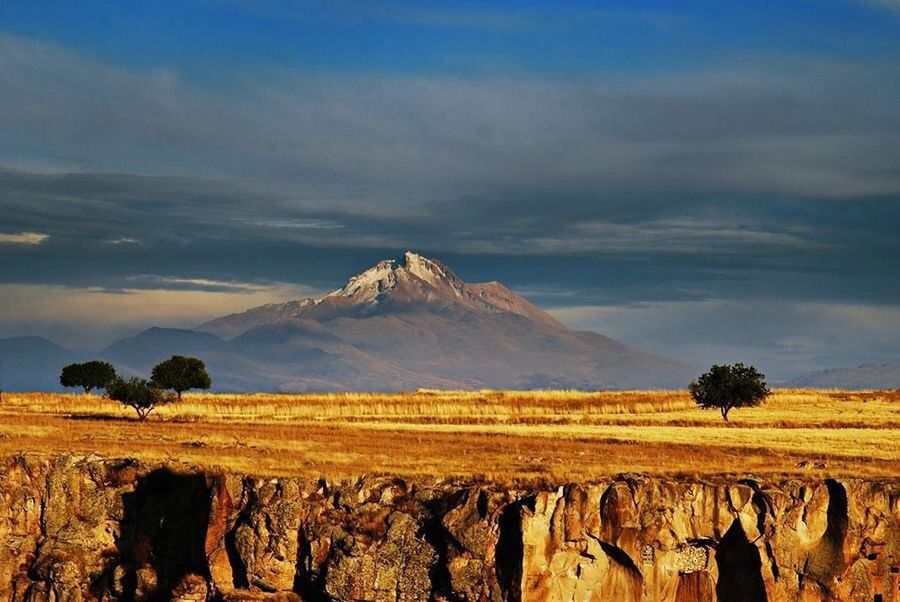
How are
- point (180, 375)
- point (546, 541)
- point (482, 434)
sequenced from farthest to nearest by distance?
point (180, 375) < point (482, 434) < point (546, 541)

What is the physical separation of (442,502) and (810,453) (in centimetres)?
2647

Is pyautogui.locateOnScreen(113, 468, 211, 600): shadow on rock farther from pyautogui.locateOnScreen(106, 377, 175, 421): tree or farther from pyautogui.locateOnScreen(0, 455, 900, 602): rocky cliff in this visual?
pyautogui.locateOnScreen(106, 377, 175, 421): tree

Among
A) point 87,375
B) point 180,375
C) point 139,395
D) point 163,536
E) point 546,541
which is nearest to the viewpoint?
point 546,541

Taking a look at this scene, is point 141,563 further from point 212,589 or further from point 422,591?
point 422,591

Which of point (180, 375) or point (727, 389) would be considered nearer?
point (727, 389)

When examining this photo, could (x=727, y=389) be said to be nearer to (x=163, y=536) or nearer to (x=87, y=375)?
(x=163, y=536)

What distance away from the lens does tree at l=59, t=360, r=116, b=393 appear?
506 ft

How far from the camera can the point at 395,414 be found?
11919cm

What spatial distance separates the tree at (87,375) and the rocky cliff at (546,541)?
9681 cm

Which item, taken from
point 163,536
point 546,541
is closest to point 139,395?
point 163,536

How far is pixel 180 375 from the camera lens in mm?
131000

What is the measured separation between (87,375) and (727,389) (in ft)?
266

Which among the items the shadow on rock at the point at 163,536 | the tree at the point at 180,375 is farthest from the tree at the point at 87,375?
the shadow on rock at the point at 163,536

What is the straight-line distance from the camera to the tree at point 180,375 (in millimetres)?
130125
